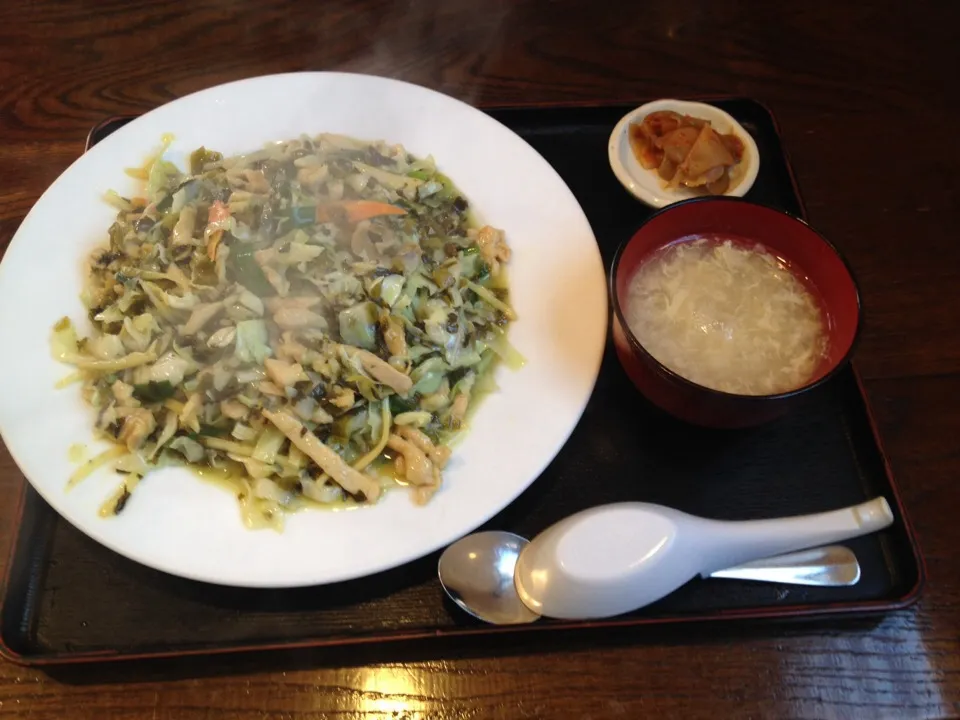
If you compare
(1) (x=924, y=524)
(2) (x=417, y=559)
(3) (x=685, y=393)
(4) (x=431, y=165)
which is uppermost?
(4) (x=431, y=165)

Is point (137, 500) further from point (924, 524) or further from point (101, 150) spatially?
point (924, 524)

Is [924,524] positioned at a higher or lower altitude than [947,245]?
lower

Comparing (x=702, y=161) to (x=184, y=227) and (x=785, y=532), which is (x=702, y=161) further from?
(x=184, y=227)

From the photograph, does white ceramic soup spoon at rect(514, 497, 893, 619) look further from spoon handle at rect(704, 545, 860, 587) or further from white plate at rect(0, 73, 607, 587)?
white plate at rect(0, 73, 607, 587)

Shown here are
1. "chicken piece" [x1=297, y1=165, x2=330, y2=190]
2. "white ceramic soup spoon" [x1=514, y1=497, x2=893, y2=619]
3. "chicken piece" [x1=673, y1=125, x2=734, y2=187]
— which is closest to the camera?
"white ceramic soup spoon" [x1=514, y1=497, x2=893, y2=619]

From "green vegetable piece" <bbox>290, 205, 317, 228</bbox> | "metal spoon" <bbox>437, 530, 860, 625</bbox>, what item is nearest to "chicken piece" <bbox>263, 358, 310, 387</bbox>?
"green vegetable piece" <bbox>290, 205, 317, 228</bbox>

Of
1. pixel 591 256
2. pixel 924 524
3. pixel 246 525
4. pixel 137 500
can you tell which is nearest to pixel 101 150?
pixel 137 500

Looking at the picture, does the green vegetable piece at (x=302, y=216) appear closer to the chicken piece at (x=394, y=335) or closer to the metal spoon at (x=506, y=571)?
the chicken piece at (x=394, y=335)
